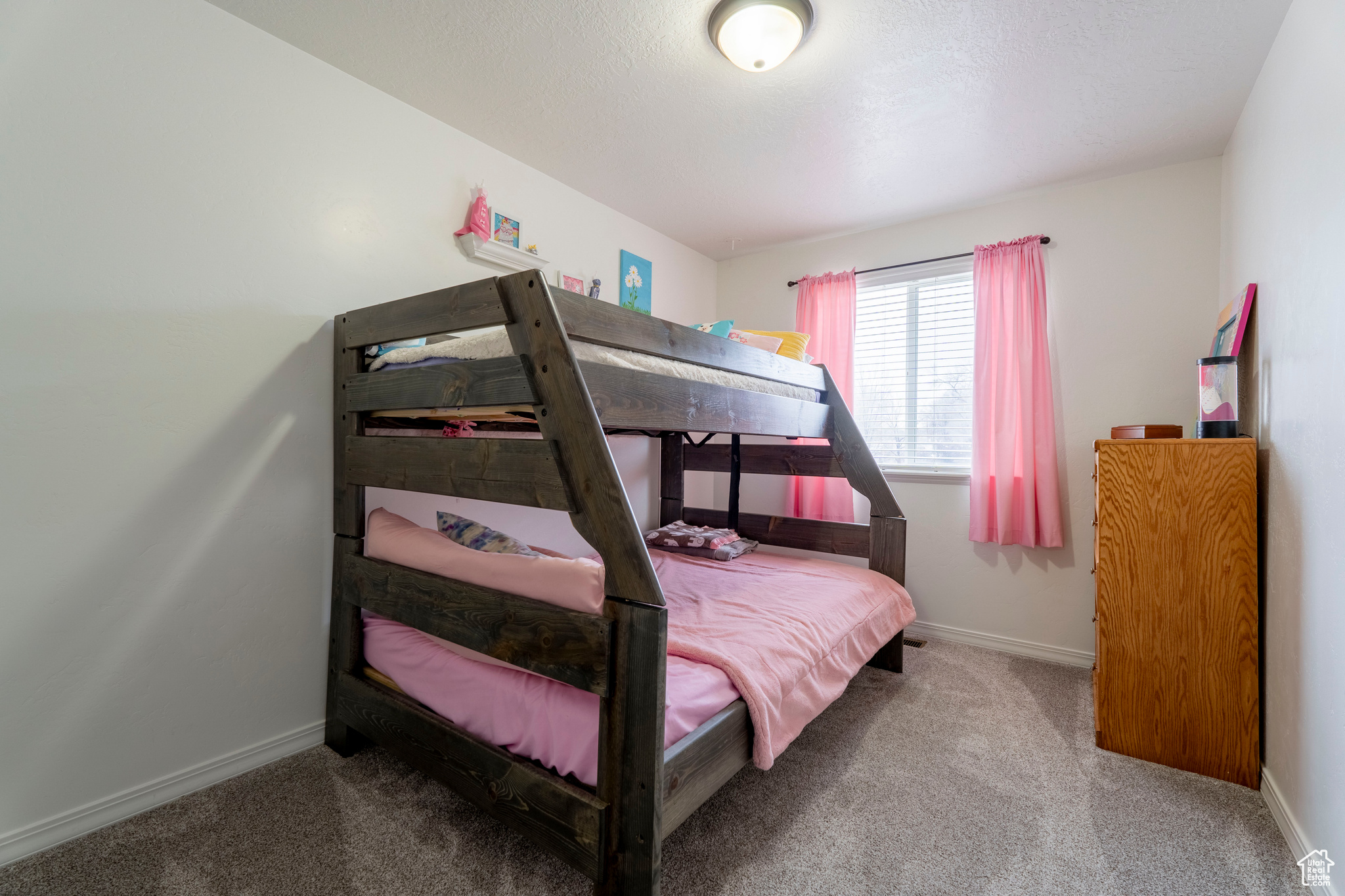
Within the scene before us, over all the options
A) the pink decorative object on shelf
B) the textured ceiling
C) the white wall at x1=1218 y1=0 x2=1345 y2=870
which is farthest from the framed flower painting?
the white wall at x1=1218 y1=0 x2=1345 y2=870

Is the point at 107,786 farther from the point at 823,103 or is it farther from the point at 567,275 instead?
the point at 823,103

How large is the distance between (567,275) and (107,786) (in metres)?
2.35

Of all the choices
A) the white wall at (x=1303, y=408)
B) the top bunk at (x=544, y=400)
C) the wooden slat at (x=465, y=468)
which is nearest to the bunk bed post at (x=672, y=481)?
the top bunk at (x=544, y=400)

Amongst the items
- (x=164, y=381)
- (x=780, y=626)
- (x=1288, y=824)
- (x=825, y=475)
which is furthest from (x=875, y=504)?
(x=164, y=381)

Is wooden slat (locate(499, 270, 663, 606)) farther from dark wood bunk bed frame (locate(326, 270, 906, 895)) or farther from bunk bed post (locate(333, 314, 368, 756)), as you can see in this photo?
bunk bed post (locate(333, 314, 368, 756))

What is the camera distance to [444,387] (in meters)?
1.48

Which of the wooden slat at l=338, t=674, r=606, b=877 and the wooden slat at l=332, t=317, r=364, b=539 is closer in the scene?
the wooden slat at l=338, t=674, r=606, b=877

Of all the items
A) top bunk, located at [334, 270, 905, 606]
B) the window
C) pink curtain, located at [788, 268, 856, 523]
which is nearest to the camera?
top bunk, located at [334, 270, 905, 606]

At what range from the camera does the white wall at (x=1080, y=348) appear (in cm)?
248

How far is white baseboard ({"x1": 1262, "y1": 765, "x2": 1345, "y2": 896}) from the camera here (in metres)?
1.25

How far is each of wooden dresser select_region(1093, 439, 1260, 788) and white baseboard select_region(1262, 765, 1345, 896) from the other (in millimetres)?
69

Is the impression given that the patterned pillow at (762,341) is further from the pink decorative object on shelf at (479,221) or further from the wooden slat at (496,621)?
the wooden slat at (496,621)

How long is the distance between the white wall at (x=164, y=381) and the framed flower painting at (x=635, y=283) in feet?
4.14

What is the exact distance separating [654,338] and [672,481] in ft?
6.22
